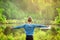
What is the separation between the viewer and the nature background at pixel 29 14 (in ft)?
13.8

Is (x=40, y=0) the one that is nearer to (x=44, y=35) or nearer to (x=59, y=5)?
(x=59, y=5)

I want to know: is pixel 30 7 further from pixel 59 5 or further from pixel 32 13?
pixel 59 5

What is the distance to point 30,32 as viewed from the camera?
4043 mm

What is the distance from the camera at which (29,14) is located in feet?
14.0

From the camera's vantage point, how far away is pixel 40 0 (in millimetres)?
4285

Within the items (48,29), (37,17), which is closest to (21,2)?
(37,17)

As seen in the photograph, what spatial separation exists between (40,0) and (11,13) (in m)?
0.59

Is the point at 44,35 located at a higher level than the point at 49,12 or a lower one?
lower

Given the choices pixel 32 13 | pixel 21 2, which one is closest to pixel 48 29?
pixel 32 13

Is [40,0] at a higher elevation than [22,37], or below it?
higher

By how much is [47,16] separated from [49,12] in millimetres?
83

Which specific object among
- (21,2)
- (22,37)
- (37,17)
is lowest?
(22,37)

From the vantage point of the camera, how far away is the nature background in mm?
4215

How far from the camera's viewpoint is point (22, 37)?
166 inches
